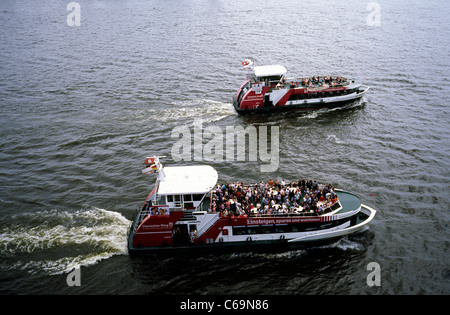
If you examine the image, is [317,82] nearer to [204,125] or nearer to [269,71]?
[269,71]

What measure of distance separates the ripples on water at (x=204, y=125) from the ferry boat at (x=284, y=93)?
216cm

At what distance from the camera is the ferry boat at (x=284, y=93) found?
59.5 meters

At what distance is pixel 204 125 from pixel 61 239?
93.3ft

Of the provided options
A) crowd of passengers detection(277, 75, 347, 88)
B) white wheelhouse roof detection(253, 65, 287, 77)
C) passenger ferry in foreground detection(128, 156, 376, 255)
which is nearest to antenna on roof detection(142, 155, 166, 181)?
passenger ferry in foreground detection(128, 156, 376, 255)

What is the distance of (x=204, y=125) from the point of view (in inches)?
2260

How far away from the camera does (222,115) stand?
6059cm

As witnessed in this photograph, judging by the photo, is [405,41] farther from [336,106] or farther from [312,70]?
[336,106]

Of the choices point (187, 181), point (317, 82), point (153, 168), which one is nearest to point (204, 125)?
point (317, 82)

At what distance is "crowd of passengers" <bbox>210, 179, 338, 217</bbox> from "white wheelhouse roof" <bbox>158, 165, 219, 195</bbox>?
1997 mm

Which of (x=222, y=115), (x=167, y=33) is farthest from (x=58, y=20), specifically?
(x=222, y=115)

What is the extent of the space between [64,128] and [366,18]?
3878 inches

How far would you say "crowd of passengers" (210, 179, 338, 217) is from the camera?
107 feet

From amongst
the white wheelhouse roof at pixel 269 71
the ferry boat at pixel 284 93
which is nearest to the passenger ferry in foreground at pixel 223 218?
the ferry boat at pixel 284 93
